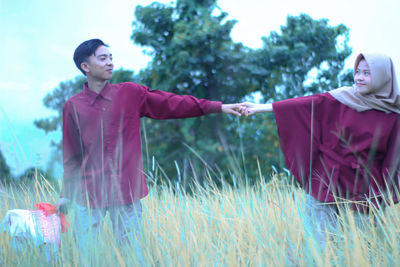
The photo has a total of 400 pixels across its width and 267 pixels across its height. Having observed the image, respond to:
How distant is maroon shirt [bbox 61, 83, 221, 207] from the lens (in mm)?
2342

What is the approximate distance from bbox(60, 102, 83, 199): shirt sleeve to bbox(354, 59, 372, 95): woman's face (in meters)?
1.91

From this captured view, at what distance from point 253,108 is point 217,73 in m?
7.15

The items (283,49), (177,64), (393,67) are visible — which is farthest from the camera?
(283,49)

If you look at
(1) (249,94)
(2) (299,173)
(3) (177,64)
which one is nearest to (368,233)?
(2) (299,173)

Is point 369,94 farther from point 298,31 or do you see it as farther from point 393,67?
point 298,31

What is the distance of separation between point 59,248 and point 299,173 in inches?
65.4

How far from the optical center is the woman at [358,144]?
2.34 m

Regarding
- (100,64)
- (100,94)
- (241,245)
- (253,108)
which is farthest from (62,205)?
(253,108)

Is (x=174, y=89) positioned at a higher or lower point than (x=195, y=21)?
lower

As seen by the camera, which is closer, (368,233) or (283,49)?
(368,233)

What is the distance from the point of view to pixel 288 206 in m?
2.97

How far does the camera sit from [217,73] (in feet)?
32.0

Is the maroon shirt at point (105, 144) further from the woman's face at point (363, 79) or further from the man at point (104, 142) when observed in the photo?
the woman's face at point (363, 79)

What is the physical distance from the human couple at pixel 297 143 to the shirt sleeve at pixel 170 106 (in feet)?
0.21
